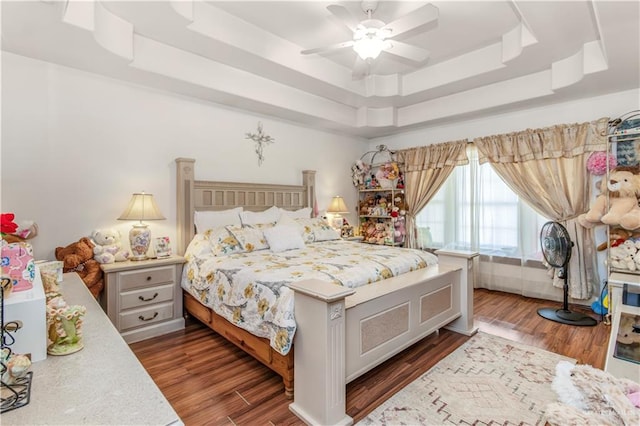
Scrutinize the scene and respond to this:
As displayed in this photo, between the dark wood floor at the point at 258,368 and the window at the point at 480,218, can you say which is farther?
Result: the window at the point at 480,218

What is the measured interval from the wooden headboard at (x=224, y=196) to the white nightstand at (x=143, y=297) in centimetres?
A: 50

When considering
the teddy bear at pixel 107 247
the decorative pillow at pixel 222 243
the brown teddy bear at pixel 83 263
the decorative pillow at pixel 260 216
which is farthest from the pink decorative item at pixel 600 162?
the brown teddy bear at pixel 83 263

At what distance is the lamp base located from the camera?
9.94 ft

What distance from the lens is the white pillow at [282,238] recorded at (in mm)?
3281

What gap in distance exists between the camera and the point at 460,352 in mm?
2633

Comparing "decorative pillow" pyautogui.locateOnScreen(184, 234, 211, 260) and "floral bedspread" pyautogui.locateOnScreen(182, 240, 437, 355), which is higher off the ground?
"decorative pillow" pyautogui.locateOnScreen(184, 234, 211, 260)

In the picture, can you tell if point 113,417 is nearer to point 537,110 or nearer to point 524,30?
point 524,30

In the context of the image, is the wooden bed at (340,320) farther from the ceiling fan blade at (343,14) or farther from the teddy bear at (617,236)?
the ceiling fan blade at (343,14)

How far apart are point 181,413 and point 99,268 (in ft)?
5.29

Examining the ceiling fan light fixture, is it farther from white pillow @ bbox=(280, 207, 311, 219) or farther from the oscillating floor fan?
the oscillating floor fan

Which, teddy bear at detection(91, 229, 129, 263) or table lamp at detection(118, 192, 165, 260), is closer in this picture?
teddy bear at detection(91, 229, 129, 263)

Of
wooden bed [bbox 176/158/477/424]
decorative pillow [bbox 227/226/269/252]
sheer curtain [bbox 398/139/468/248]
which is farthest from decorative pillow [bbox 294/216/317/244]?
sheer curtain [bbox 398/139/468/248]

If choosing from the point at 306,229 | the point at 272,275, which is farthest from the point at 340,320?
the point at 306,229

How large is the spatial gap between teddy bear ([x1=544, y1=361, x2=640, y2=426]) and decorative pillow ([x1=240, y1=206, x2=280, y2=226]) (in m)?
3.08
